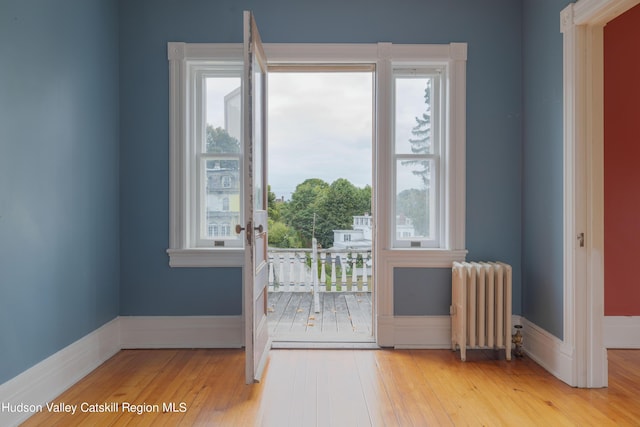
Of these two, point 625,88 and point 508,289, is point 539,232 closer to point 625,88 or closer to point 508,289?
point 508,289

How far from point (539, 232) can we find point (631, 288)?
3.46 feet

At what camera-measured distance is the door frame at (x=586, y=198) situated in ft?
9.00

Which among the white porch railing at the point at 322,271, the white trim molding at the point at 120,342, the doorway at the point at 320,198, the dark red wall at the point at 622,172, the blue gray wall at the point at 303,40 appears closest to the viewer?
the white trim molding at the point at 120,342

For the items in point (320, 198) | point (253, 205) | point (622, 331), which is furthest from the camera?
point (320, 198)

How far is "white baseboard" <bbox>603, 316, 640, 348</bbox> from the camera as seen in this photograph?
11.4 feet

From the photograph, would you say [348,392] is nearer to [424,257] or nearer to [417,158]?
[424,257]

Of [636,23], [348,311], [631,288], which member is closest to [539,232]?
[631,288]

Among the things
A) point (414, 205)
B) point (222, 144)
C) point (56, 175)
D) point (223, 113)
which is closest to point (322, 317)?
point (414, 205)

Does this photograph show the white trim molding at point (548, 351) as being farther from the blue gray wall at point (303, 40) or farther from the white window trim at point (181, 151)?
the white window trim at point (181, 151)

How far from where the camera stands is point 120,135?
11.5 feet

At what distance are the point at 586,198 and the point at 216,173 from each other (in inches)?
110

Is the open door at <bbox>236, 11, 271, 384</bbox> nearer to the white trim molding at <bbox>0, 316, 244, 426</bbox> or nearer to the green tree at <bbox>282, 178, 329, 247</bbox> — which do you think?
the white trim molding at <bbox>0, 316, 244, 426</bbox>

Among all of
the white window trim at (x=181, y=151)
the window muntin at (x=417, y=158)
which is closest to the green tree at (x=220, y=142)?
the white window trim at (x=181, y=151)

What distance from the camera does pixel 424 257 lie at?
3529mm
